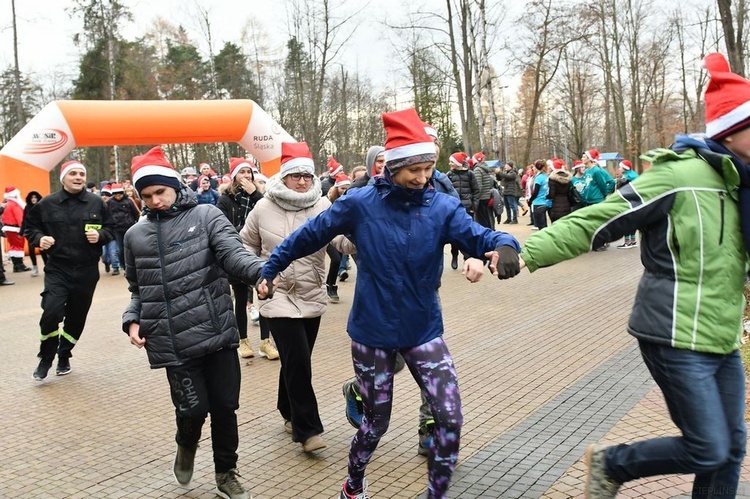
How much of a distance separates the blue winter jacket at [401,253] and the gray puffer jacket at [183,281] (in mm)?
661

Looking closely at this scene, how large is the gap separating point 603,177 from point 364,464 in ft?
41.7

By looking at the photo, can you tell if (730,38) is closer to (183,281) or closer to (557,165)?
(557,165)

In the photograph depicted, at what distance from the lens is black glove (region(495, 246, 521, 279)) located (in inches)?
130

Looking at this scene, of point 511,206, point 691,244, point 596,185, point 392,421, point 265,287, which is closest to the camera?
point 691,244

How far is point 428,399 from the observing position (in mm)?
3744

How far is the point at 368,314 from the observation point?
379cm

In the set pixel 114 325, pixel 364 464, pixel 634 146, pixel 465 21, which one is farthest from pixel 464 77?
pixel 364 464

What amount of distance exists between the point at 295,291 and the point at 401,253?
1.53 m

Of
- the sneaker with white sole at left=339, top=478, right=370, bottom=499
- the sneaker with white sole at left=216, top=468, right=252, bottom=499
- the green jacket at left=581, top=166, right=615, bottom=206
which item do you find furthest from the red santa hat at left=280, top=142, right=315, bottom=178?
the green jacket at left=581, top=166, right=615, bottom=206

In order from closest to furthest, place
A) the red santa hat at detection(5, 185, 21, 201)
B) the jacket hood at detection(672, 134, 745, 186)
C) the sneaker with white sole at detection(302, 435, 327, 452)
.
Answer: the jacket hood at detection(672, 134, 745, 186) → the sneaker with white sole at detection(302, 435, 327, 452) → the red santa hat at detection(5, 185, 21, 201)

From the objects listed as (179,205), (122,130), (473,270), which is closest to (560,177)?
(122,130)

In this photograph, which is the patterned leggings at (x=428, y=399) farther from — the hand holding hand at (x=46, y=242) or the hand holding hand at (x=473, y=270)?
the hand holding hand at (x=46, y=242)

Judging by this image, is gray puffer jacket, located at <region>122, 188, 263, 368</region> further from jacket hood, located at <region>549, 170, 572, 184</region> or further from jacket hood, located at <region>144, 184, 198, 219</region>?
jacket hood, located at <region>549, 170, 572, 184</region>

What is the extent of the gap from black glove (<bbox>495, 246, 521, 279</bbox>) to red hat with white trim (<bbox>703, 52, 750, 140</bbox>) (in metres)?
0.94
